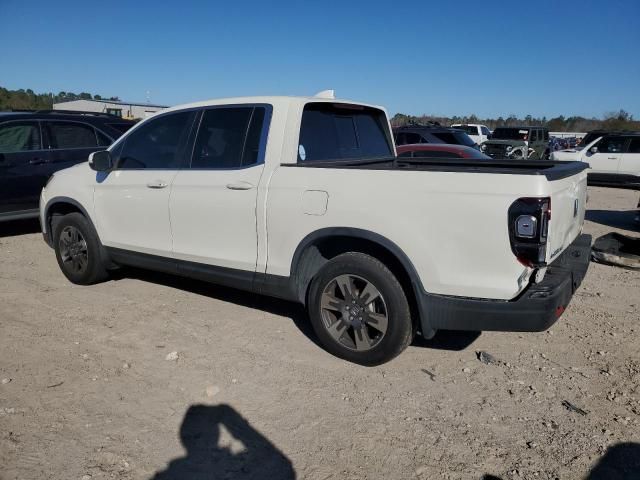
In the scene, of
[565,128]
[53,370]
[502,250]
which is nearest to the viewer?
[502,250]

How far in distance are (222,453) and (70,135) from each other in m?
6.98

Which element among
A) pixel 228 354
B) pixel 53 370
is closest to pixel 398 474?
pixel 228 354

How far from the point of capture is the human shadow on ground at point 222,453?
255cm

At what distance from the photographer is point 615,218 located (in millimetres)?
9977

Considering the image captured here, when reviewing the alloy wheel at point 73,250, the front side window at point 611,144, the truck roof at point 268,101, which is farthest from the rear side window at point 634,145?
the alloy wheel at point 73,250

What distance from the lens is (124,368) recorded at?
361 centimetres

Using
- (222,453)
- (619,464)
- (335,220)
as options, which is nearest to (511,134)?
(335,220)

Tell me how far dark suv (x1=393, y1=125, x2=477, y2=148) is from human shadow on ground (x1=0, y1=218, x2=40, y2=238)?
30.0 feet

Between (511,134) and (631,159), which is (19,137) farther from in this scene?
(511,134)

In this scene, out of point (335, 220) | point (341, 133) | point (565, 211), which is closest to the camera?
point (565, 211)

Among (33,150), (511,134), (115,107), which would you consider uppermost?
(115,107)

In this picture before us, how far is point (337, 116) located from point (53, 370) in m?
2.98

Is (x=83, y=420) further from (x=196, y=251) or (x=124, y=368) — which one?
(x=196, y=251)

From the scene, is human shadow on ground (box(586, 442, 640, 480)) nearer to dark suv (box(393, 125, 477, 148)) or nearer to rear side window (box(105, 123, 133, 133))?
rear side window (box(105, 123, 133, 133))
